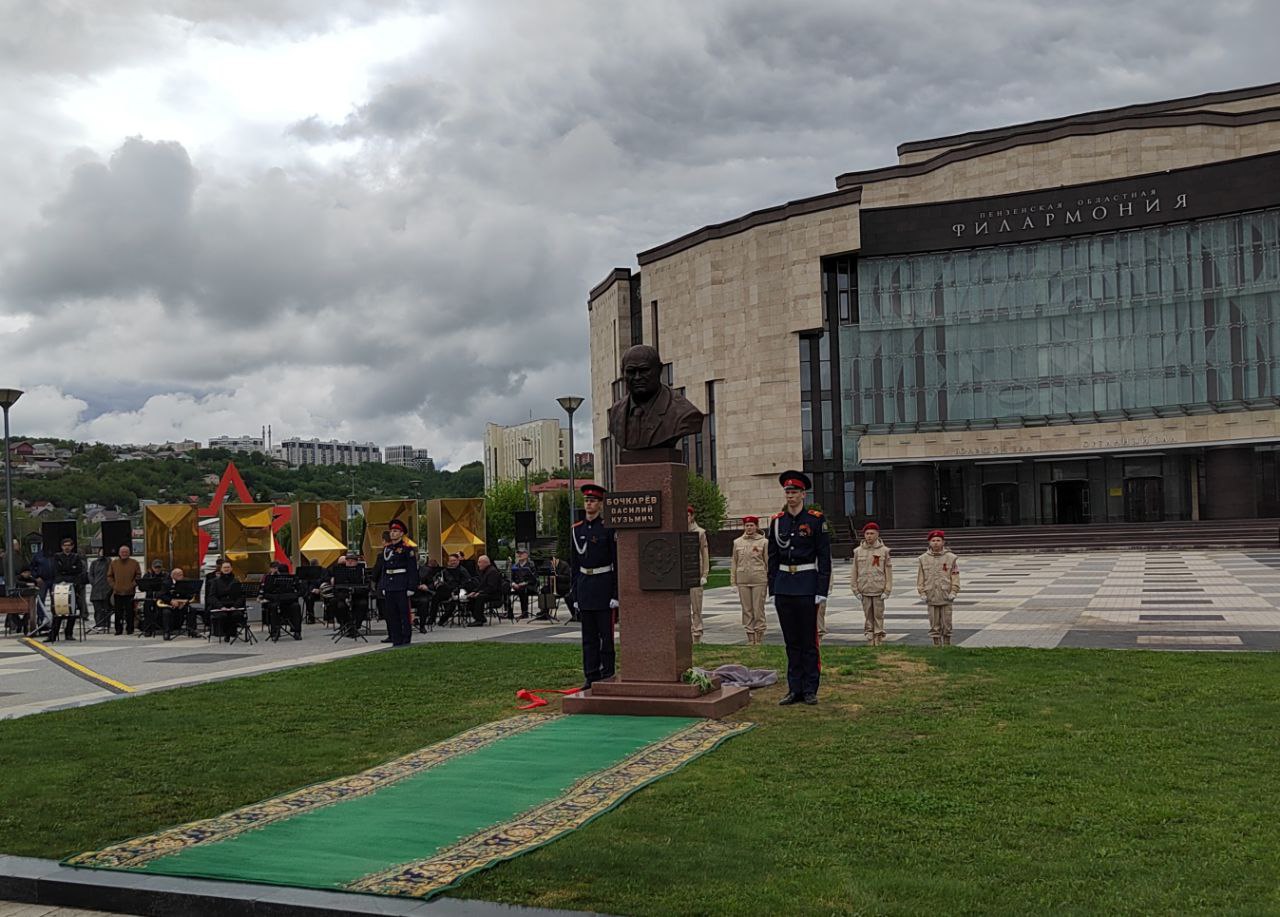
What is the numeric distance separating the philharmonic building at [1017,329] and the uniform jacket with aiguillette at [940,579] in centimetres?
4719

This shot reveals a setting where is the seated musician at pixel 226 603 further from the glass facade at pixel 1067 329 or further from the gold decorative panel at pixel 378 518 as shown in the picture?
the glass facade at pixel 1067 329

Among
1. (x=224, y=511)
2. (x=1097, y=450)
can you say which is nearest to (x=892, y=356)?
(x=1097, y=450)

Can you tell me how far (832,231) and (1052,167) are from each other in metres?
12.0

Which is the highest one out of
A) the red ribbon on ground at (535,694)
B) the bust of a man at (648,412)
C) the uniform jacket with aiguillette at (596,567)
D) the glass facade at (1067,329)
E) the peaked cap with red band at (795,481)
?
the glass facade at (1067,329)

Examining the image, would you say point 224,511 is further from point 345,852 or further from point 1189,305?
point 1189,305

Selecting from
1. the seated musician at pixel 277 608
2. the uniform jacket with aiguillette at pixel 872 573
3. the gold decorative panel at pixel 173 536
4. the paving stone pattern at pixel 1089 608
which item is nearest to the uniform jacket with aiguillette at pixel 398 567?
the seated musician at pixel 277 608

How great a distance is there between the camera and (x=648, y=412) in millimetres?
10836

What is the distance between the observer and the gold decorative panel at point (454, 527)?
29375 millimetres

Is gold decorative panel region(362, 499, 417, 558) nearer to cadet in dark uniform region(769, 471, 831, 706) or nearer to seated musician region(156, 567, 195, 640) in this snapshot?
seated musician region(156, 567, 195, 640)

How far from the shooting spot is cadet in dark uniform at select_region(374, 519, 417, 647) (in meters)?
17.7

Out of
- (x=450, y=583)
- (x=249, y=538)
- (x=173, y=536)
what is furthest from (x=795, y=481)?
(x=249, y=538)

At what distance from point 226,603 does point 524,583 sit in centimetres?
636

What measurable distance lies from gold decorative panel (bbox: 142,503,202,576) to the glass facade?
4476 cm

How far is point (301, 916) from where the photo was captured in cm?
533
